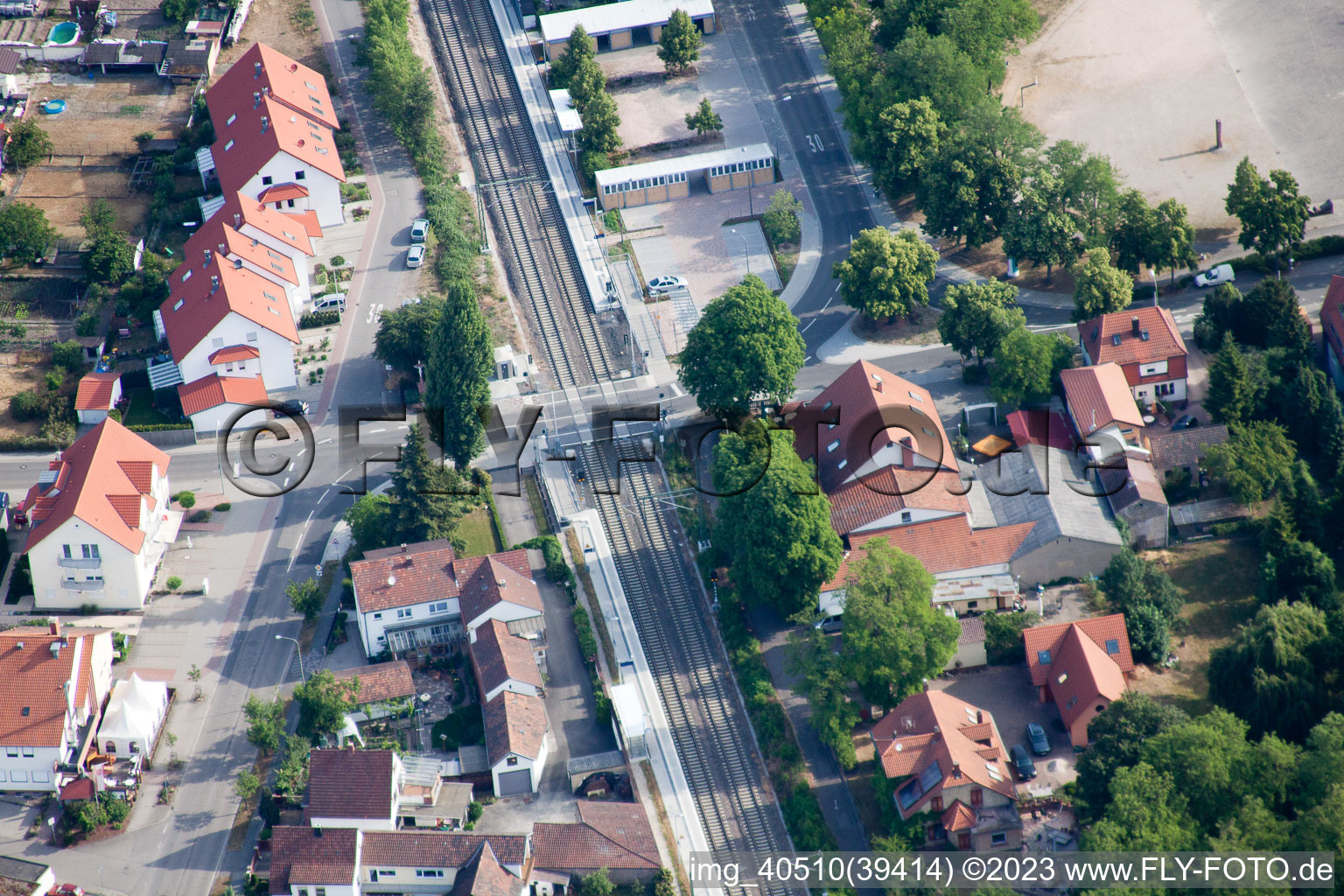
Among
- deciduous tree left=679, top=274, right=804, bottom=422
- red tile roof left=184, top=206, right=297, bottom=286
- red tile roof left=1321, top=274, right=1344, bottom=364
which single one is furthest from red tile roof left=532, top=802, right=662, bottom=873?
red tile roof left=1321, top=274, right=1344, bottom=364

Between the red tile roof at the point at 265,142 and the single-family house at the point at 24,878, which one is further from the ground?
the red tile roof at the point at 265,142

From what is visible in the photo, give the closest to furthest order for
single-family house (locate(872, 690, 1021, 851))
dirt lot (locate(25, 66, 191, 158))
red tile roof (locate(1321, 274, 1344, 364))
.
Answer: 1. single-family house (locate(872, 690, 1021, 851))
2. red tile roof (locate(1321, 274, 1344, 364))
3. dirt lot (locate(25, 66, 191, 158))

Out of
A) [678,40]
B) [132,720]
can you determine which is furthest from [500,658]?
[678,40]

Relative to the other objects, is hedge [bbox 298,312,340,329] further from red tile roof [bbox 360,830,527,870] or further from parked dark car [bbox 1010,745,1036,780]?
parked dark car [bbox 1010,745,1036,780]

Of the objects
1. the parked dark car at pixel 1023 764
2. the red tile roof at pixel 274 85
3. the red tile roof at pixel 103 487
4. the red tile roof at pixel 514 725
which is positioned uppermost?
the red tile roof at pixel 274 85

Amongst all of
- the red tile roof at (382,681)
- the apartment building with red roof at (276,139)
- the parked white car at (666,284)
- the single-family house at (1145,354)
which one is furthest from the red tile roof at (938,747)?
the apartment building with red roof at (276,139)

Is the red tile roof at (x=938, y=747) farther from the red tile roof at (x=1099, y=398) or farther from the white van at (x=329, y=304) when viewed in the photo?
the white van at (x=329, y=304)

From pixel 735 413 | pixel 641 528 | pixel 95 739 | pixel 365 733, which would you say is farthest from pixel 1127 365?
pixel 95 739
